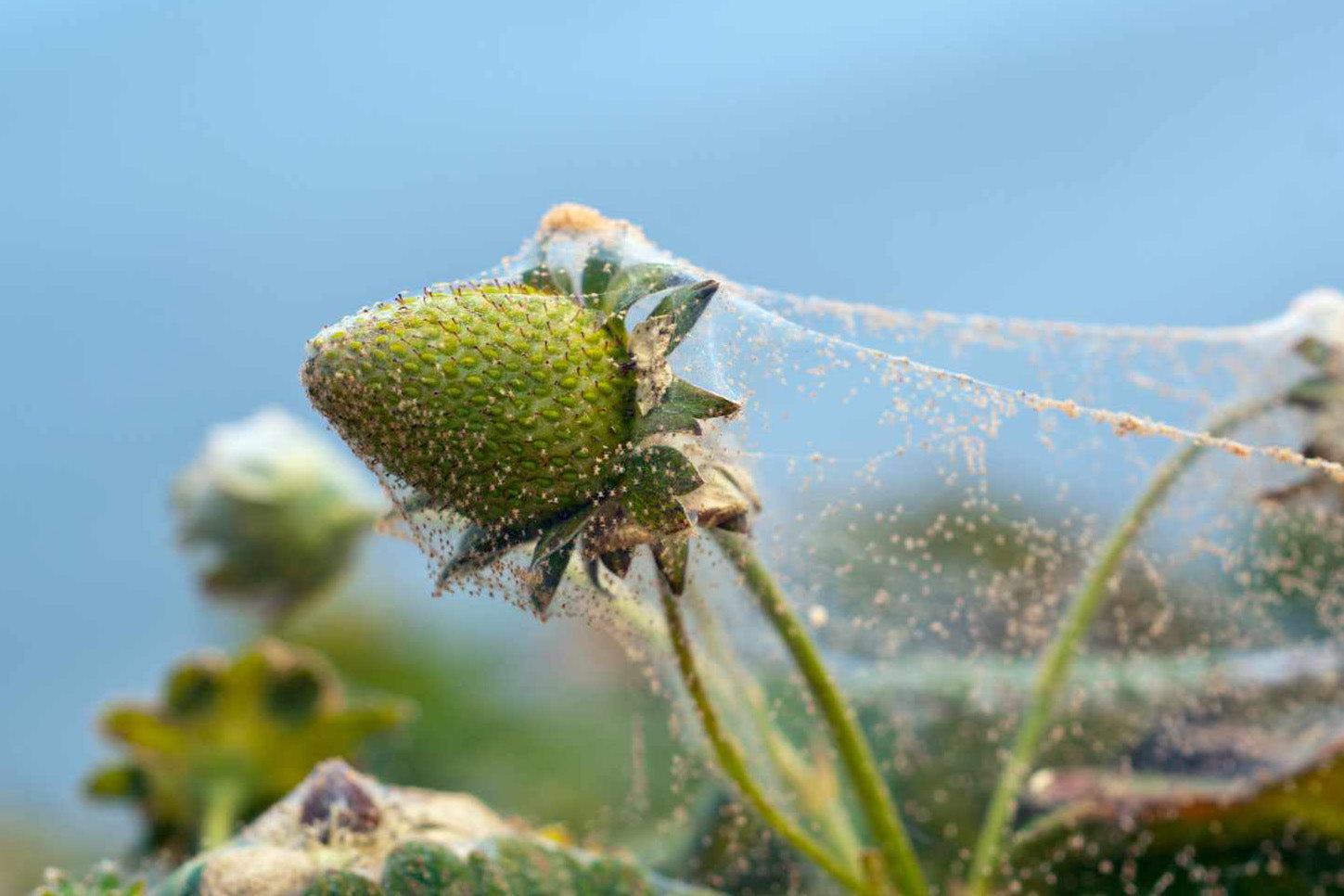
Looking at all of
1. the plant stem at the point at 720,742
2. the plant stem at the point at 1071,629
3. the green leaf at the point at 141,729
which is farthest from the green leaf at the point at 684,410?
the green leaf at the point at 141,729

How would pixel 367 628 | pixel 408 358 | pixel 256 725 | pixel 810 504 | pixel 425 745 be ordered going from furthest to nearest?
pixel 367 628
pixel 425 745
pixel 256 725
pixel 810 504
pixel 408 358

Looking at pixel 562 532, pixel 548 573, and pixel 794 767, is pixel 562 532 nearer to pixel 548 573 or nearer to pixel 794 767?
pixel 548 573

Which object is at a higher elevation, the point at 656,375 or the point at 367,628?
the point at 367,628

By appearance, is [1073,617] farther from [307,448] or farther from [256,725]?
[307,448]

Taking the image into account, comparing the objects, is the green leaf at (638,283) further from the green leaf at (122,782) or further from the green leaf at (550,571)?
the green leaf at (122,782)

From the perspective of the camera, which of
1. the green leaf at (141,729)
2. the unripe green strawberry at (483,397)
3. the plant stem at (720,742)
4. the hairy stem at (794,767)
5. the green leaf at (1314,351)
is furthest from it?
the green leaf at (141,729)

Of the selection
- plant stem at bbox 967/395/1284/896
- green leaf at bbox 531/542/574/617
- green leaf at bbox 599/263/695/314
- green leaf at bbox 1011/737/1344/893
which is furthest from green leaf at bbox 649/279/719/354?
green leaf at bbox 1011/737/1344/893

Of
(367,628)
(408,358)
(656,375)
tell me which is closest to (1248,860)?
(656,375)
